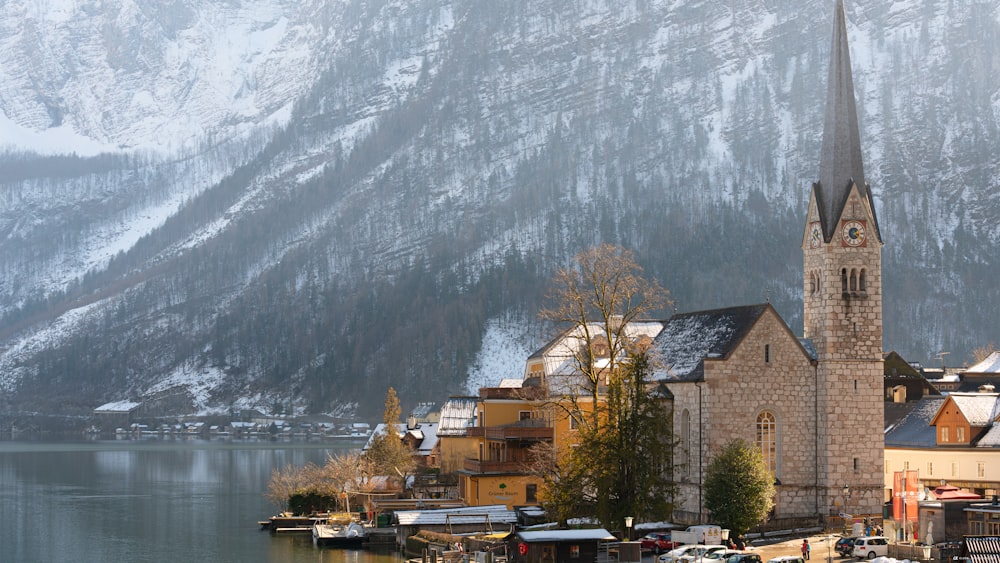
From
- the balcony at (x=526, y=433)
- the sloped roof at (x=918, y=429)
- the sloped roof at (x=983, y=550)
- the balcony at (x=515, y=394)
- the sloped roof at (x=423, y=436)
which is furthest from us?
the sloped roof at (x=423, y=436)

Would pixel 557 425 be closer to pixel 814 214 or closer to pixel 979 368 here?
pixel 814 214

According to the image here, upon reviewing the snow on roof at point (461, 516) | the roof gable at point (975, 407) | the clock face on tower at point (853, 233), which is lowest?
the snow on roof at point (461, 516)

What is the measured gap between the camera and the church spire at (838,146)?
86.5 meters

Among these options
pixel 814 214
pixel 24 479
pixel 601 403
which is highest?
pixel 814 214

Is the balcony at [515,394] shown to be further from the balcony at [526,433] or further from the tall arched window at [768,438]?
the tall arched window at [768,438]

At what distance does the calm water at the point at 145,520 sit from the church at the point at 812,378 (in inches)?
799

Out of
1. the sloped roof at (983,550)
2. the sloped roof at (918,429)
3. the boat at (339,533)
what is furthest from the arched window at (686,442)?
Result: the sloped roof at (983,550)

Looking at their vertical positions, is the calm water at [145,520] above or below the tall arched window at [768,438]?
below

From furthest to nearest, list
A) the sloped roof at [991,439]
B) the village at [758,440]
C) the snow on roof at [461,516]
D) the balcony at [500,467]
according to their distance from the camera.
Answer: the balcony at [500,467] → the sloped roof at [991,439] → the snow on roof at [461,516] → the village at [758,440]

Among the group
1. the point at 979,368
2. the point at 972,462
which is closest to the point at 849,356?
the point at 972,462

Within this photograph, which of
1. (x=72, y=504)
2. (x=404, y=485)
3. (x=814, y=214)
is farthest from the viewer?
(x=72, y=504)

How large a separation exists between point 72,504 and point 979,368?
82456mm

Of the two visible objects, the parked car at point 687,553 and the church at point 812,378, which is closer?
the parked car at point 687,553

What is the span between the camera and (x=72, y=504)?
14125 centimetres
